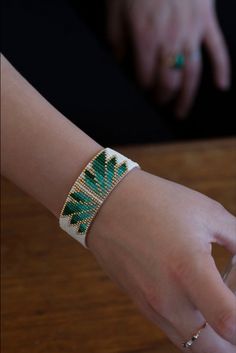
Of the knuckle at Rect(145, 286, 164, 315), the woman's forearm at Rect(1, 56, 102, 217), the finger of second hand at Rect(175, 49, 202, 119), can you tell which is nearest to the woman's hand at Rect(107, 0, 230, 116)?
the finger of second hand at Rect(175, 49, 202, 119)

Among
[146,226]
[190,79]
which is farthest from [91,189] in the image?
[190,79]

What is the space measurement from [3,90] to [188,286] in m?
0.24

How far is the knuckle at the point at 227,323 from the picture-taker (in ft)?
1.49

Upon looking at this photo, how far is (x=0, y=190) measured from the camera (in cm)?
73

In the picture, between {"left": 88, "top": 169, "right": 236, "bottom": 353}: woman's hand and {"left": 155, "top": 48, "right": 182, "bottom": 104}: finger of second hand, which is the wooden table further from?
{"left": 155, "top": 48, "right": 182, "bottom": 104}: finger of second hand

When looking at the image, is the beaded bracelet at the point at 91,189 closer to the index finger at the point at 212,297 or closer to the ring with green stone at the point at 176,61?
the index finger at the point at 212,297

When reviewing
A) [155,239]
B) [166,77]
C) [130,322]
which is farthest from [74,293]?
[166,77]

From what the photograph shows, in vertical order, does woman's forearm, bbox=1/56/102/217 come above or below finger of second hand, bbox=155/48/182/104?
above

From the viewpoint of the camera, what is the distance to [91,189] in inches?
20.7

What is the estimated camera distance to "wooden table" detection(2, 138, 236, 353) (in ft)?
1.95

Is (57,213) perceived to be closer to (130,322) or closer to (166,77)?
(130,322)

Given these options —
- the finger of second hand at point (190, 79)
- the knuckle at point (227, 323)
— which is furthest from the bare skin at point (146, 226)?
the finger of second hand at point (190, 79)

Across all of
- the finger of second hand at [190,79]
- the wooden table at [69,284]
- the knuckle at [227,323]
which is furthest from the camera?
the finger of second hand at [190,79]

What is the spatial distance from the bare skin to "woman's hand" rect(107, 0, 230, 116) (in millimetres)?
441
